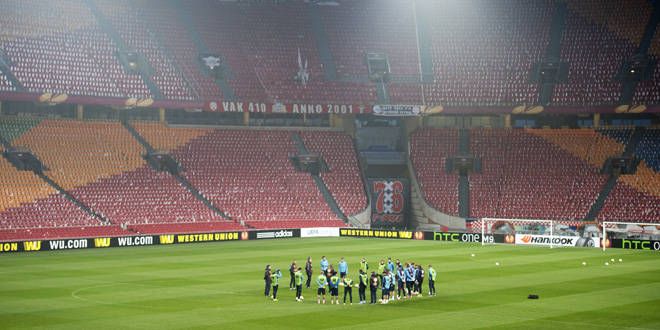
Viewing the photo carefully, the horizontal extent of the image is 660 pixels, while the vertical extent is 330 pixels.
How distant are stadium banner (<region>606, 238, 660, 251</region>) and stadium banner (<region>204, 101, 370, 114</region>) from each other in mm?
24239

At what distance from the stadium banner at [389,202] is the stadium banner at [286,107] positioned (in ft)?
21.4

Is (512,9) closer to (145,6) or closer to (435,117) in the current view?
(435,117)

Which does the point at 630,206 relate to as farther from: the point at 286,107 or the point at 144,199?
the point at 144,199

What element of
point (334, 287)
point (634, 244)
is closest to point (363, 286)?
point (334, 287)

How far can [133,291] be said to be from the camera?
4047 centimetres

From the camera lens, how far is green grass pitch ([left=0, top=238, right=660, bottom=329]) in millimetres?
33469

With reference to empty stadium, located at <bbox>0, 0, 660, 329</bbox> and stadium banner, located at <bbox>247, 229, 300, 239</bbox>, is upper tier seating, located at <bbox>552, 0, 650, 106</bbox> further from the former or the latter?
stadium banner, located at <bbox>247, 229, 300, 239</bbox>

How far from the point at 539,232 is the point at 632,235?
6.33 metres

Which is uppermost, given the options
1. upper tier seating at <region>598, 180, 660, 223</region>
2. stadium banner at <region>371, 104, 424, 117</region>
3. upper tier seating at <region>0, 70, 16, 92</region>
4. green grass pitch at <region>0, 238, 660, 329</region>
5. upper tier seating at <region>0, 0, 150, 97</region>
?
upper tier seating at <region>0, 0, 150, 97</region>

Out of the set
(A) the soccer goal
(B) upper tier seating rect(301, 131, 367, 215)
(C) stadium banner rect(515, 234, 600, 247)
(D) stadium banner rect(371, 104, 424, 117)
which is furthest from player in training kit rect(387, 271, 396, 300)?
(D) stadium banner rect(371, 104, 424, 117)

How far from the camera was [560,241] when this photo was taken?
6694cm

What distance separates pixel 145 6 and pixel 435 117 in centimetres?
2642

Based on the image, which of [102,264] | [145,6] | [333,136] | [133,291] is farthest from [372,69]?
[133,291]

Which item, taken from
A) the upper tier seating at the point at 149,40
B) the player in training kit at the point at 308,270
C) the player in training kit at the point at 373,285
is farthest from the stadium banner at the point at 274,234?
the player in training kit at the point at 373,285
